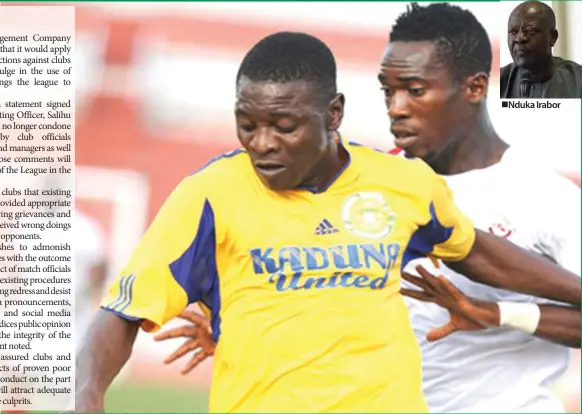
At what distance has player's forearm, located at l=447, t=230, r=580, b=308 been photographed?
307 cm

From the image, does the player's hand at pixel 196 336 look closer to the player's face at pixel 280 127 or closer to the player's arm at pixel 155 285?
the player's arm at pixel 155 285

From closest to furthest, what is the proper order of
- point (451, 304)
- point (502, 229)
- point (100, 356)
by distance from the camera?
point (100, 356), point (451, 304), point (502, 229)

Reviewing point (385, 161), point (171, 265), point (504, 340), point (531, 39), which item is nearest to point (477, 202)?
point (504, 340)

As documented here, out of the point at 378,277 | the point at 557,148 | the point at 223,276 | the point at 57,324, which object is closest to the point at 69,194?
the point at 57,324

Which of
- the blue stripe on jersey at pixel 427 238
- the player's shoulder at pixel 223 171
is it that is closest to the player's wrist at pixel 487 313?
the blue stripe on jersey at pixel 427 238

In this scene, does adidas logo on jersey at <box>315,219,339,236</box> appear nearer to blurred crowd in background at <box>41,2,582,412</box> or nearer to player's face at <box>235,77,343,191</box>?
player's face at <box>235,77,343,191</box>

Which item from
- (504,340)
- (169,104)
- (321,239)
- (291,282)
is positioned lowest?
(504,340)

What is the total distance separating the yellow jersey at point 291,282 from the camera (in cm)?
264

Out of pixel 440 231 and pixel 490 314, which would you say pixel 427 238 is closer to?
pixel 440 231

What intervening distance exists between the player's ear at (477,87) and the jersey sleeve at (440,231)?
2.03ft

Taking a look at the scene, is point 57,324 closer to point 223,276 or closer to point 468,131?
point 223,276

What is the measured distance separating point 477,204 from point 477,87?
38cm

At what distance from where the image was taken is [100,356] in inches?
97.5

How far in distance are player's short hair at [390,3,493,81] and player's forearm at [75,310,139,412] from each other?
1.39 meters
